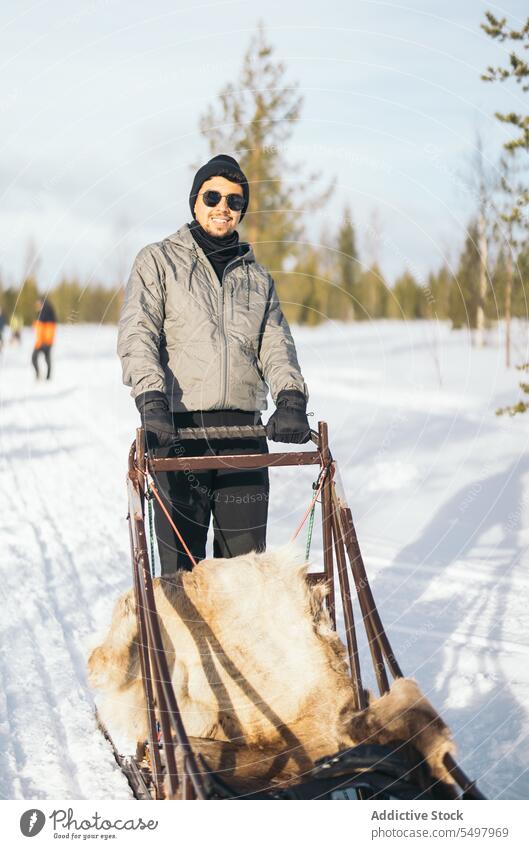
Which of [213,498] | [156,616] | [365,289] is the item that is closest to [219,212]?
[213,498]

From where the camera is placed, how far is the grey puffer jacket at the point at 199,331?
3.01 m

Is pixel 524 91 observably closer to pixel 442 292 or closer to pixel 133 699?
pixel 442 292

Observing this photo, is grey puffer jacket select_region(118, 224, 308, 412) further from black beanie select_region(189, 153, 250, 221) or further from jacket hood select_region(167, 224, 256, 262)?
black beanie select_region(189, 153, 250, 221)

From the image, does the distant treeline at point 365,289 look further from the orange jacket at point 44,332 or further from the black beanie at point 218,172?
the black beanie at point 218,172

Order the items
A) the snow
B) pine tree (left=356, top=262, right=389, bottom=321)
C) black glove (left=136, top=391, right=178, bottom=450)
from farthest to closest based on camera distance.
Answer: pine tree (left=356, top=262, right=389, bottom=321)
the snow
black glove (left=136, top=391, right=178, bottom=450)

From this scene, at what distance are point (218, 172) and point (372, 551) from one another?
359 centimetres

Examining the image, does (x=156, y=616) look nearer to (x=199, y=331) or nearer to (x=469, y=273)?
(x=199, y=331)

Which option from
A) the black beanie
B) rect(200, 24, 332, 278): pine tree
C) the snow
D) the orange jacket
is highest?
rect(200, 24, 332, 278): pine tree

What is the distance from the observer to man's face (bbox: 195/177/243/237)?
3.12 meters

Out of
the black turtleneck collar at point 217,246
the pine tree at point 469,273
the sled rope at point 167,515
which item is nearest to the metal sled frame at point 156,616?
the sled rope at point 167,515

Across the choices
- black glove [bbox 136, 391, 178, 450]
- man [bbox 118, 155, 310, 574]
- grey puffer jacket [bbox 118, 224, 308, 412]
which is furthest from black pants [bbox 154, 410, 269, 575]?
black glove [bbox 136, 391, 178, 450]
